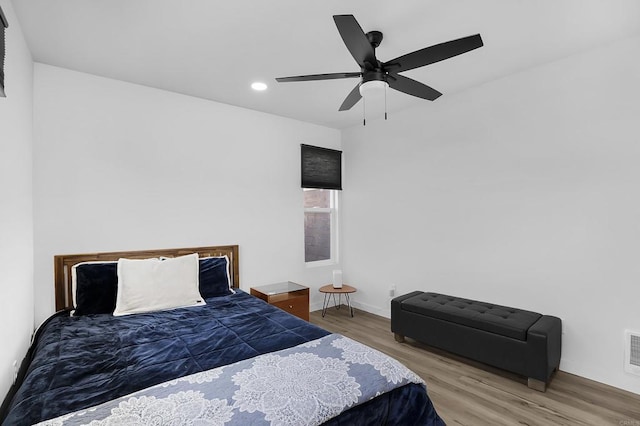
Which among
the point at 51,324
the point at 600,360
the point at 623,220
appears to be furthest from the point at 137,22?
the point at 600,360

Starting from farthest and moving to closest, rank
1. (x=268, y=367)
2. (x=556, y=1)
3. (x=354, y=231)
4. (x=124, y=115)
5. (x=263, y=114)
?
(x=354, y=231), (x=263, y=114), (x=124, y=115), (x=556, y=1), (x=268, y=367)

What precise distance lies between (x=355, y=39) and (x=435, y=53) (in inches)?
18.7

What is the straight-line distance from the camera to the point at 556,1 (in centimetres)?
197

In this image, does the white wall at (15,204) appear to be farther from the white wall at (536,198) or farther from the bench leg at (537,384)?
the white wall at (536,198)

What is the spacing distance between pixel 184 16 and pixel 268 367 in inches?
86.7

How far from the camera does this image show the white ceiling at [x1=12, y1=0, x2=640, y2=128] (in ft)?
6.61

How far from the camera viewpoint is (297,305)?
3695mm

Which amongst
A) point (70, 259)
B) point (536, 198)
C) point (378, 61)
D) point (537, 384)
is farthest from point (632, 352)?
point (70, 259)

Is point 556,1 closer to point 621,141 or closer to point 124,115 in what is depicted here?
point 621,141

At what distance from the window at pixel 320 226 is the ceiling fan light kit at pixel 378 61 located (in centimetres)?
249

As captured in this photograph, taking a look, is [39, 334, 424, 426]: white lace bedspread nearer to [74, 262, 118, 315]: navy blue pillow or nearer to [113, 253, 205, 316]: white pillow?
[113, 253, 205, 316]: white pillow

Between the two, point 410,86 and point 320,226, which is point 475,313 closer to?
point 410,86

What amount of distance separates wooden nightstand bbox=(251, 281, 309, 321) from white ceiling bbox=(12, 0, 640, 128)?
88.7 inches

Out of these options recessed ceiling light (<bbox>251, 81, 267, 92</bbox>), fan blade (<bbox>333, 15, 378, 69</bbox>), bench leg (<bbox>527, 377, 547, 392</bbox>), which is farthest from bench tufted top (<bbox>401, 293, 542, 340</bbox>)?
recessed ceiling light (<bbox>251, 81, 267, 92</bbox>)
